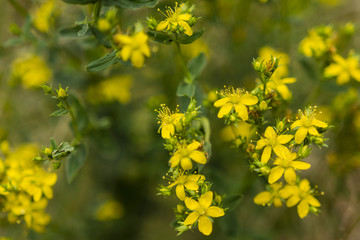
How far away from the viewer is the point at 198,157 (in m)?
1.91

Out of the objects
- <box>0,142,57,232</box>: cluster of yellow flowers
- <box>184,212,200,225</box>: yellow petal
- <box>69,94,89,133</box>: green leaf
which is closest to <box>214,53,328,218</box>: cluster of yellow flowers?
<box>184,212,200,225</box>: yellow petal

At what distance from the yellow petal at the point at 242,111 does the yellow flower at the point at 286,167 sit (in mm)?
277

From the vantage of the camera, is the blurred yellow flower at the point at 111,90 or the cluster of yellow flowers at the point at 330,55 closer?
the cluster of yellow flowers at the point at 330,55

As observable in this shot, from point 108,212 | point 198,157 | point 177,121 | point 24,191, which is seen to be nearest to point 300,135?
point 198,157

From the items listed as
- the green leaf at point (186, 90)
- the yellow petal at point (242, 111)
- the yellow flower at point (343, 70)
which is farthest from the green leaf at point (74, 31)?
the yellow flower at point (343, 70)

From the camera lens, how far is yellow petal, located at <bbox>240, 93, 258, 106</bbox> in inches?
81.2

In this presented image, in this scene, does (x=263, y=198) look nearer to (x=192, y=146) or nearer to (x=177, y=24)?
(x=192, y=146)

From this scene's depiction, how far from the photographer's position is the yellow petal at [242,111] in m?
2.03

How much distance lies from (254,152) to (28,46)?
2.93m

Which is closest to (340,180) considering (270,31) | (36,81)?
(270,31)

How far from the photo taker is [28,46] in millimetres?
3908

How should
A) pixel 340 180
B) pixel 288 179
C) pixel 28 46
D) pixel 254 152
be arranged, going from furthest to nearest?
pixel 28 46, pixel 340 180, pixel 254 152, pixel 288 179

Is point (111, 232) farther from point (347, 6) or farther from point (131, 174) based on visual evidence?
point (347, 6)

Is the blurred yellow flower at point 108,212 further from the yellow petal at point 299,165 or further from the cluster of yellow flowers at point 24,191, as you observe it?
the yellow petal at point 299,165
